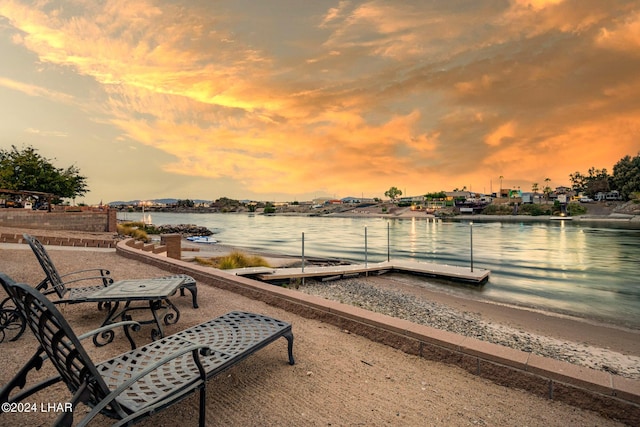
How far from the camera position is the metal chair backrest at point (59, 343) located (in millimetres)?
1416

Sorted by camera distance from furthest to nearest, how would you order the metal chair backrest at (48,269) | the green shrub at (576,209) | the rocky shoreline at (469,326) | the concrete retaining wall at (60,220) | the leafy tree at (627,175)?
the green shrub at (576,209)
the leafy tree at (627,175)
the concrete retaining wall at (60,220)
the rocky shoreline at (469,326)
the metal chair backrest at (48,269)

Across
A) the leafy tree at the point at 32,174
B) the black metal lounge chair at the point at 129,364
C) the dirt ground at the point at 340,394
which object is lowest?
the dirt ground at the point at 340,394

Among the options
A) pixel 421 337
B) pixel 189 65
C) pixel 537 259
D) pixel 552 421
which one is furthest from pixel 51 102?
pixel 537 259

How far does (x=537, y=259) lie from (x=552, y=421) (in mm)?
23923

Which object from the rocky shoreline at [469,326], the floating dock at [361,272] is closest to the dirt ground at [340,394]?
the rocky shoreline at [469,326]

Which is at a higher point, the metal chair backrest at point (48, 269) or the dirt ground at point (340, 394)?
the metal chair backrest at point (48, 269)

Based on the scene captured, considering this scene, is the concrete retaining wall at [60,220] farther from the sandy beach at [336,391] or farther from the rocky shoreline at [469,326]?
the sandy beach at [336,391]

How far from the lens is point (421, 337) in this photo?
3.28 m

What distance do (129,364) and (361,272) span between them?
11658 millimetres

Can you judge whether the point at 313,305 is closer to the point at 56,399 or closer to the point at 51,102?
the point at 56,399

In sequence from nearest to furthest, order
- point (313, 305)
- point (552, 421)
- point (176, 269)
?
point (552, 421) < point (313, 305) < point (176, 269)

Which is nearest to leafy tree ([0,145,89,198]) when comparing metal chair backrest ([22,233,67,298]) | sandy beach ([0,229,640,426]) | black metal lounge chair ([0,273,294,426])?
metal chair backrest ([22,233,67,298])

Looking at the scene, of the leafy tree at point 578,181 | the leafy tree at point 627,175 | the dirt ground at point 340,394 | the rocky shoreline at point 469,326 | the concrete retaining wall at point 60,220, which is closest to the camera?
the dirt ground at point 340,394

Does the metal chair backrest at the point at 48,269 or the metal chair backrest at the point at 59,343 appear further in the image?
the metal chair backrest at the point at 48,269
